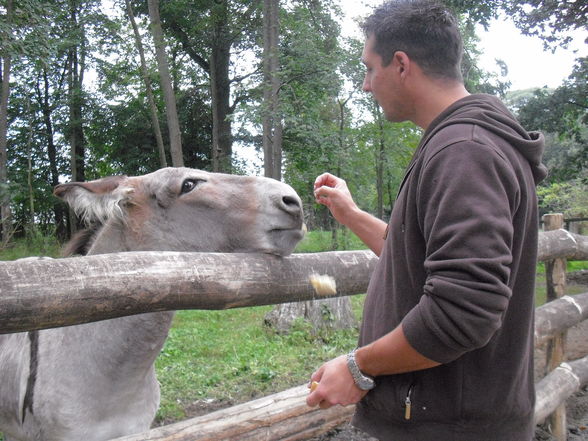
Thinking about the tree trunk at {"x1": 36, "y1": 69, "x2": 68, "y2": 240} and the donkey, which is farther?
the tree trunk at {"x1": 36, "y1": 69, "x2": 68, "y2": 240}

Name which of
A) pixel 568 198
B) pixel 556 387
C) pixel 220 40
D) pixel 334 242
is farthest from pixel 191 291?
pixel 568 198

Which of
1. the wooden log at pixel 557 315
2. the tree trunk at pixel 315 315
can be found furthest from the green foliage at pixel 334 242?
the wooden log at pixel 557 315

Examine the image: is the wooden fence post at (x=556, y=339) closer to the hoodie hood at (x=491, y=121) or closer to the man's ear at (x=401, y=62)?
the hoodie hood at (x=491, y=121)

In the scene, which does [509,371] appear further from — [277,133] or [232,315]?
[277,133]

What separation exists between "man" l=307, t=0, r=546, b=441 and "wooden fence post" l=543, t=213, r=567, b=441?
3.21 meters

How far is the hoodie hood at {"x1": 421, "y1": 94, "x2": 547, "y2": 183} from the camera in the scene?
1399mm

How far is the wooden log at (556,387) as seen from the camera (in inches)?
152

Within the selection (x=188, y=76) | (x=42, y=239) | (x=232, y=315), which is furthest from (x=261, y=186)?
(x=188, y=76)

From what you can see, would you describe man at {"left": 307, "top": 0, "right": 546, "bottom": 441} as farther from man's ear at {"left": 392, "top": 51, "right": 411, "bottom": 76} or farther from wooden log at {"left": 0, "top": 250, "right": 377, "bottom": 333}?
wooden log at {"left": 0, "top": 250, "right": 377, "bottom": 333}

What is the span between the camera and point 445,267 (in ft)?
4.12

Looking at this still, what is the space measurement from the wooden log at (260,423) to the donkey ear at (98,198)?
3.84 ft

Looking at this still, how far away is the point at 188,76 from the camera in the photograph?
71.3 ft

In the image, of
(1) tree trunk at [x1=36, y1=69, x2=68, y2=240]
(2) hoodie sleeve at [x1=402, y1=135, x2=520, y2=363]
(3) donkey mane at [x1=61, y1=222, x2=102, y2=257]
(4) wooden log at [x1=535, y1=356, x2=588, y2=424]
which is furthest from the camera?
(1) tree trunk at [x1=36, y1=69, x2=68, y2=240]

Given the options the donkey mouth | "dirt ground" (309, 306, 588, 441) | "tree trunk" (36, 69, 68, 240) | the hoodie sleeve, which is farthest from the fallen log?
"tree trunk" (36, 69, 68, 240)
